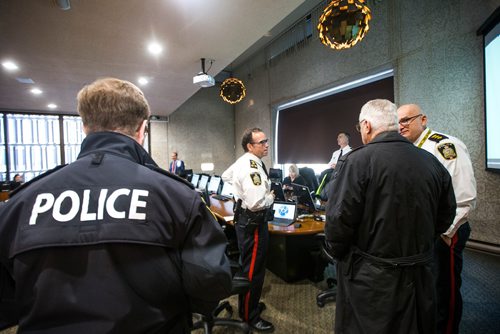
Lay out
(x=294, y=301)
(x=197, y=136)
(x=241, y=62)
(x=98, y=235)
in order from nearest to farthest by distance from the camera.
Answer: (x=98, y=235) → (x=294, y=301) → (x=241, y=62) → (x=197, y=136)

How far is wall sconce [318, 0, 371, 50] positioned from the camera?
1.88m

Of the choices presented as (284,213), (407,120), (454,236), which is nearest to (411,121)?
(407,120)

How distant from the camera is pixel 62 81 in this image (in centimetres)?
464

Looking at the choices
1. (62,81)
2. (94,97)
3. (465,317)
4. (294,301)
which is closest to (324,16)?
Result: (94,97)

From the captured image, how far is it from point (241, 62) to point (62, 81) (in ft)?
18.3

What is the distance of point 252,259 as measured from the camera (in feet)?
6.54

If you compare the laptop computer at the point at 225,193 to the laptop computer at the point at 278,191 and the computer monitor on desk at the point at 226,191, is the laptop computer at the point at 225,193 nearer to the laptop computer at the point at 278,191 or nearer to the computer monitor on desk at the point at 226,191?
the computer monitor on desk at the point at 226,191

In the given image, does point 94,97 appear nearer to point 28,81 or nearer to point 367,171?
point 367,171

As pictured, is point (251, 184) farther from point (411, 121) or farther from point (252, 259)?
point (411, 121)

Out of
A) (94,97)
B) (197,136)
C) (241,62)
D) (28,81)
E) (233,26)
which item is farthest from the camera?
(197,136)

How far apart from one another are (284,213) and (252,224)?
0.85 m

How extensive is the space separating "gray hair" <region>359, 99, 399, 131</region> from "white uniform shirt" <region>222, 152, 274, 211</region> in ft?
2.97

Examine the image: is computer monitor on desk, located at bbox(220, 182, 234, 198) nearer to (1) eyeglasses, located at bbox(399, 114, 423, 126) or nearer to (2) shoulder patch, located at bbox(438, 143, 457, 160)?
(1) eyeglasses, located at bbox(399, 114, 423, 126)

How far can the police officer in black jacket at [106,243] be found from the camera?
0.58m
